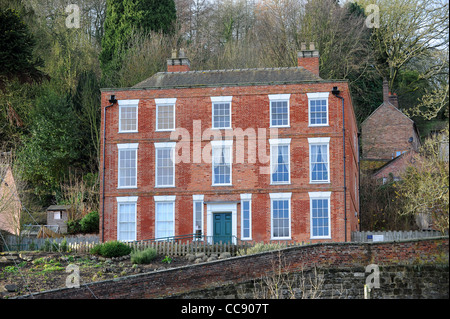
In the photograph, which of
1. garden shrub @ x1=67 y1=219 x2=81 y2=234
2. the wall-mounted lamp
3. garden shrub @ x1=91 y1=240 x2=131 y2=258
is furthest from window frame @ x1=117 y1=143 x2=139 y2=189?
garden shrub @ x1=67 y1=219 x2=81 y2=234

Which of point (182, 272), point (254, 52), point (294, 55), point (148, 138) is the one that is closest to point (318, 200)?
point (148, 138)

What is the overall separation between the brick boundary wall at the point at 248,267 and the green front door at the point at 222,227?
429 inches

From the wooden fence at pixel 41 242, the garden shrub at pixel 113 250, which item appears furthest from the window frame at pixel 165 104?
the garden shrub at pixel 113 250

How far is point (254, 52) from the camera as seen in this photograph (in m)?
55.5

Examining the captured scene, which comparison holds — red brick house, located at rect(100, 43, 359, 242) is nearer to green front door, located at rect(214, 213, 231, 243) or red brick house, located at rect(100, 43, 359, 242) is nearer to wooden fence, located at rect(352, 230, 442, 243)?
green front door, located at rect(214, 213, 231, 243)

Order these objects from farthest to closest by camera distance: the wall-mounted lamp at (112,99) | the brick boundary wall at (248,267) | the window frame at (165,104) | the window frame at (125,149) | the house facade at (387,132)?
the house facade at (387,132)
the wall-mounted lamp at (112,99)
the window frame at (165,104)
the window frame at (125,149)
the brick boundary wall at (248,267)

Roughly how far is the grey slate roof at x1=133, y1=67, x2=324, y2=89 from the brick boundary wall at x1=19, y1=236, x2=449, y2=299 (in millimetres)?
14807

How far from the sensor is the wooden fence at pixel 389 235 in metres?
37.0

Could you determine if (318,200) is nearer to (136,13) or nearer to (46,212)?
(46,212)

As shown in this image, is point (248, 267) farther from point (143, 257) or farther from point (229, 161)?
point (229, 161)

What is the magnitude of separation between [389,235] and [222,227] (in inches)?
354

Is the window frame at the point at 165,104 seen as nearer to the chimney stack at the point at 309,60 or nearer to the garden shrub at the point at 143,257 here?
the chimney stack at the point at 309,60

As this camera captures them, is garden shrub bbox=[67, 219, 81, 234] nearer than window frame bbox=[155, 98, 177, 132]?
No

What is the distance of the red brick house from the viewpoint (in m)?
36.0
